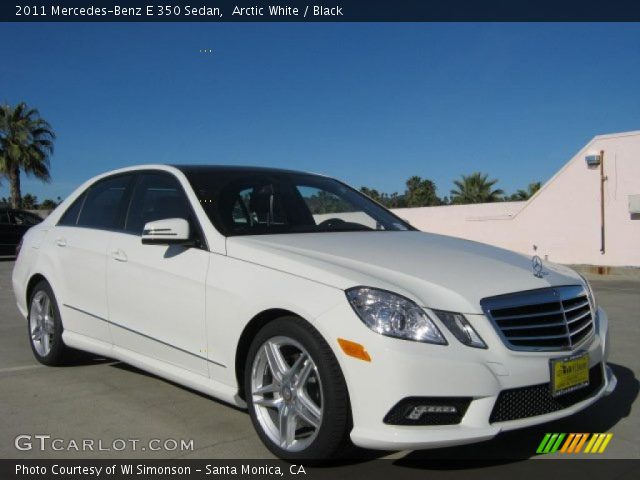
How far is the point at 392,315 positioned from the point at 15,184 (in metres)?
35.3

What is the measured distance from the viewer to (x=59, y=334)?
5137 mm

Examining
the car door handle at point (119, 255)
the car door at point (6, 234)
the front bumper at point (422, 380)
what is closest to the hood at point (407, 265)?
the front bumper at point (422, 380)

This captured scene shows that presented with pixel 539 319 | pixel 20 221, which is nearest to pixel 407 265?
pixel 539 319

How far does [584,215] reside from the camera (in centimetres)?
1838

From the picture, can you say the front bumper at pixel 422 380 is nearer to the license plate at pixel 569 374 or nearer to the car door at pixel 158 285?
the license plate at pixel 569 374

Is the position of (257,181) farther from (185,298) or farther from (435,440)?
(435,440)

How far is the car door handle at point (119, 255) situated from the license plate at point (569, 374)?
2790 mm

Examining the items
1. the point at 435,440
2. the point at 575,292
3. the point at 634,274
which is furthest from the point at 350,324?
the point at 634,274

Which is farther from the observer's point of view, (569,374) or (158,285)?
(158,285)

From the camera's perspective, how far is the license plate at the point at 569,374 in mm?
3109

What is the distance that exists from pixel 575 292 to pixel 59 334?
3826mm

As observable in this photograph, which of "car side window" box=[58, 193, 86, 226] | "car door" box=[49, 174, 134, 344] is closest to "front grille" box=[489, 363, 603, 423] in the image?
"car door" box=[49, 174, 134, 344]

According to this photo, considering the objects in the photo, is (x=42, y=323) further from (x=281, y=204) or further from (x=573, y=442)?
(x=573, y=442)

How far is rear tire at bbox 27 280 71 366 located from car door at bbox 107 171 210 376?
Answer: 0.96 metres
